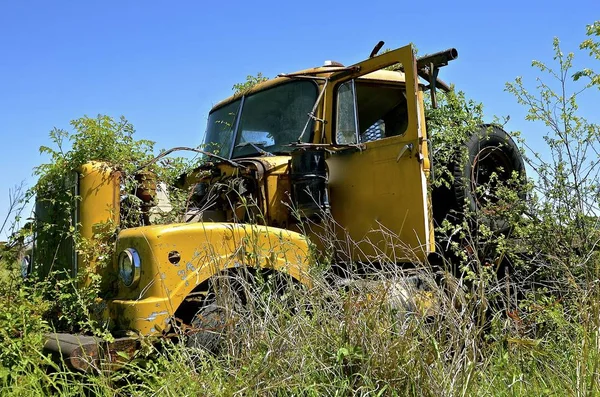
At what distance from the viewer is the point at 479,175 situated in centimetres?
529

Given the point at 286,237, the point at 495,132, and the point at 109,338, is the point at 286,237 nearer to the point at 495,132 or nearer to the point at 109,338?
the point at 109,338

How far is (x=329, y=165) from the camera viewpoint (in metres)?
4.52

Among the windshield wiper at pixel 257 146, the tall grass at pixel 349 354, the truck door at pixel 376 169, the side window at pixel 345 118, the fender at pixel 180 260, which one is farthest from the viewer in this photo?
the windshield wiper at pixel 257 146

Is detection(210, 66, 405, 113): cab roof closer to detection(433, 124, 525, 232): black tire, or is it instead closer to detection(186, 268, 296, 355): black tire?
detection(433, 124, 525, 232): black tire

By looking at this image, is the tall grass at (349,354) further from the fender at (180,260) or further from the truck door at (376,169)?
the truck door at (376,169)

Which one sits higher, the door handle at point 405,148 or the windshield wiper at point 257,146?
the windshield wiper at point 257,146

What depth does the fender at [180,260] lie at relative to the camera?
3.20 m

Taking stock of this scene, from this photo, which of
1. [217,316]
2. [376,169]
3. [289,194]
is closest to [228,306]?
[217,316]

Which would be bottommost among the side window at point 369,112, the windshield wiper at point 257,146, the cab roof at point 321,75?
the windshield wiper at point 257,146

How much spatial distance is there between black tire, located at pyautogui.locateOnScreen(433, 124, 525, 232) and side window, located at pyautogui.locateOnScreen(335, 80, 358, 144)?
0.93 metres

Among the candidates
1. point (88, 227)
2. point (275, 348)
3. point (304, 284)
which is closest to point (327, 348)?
point (275, 348)

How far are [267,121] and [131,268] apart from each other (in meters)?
2.03

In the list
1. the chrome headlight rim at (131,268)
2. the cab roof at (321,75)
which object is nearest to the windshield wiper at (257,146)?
the cab roof at (321,75)

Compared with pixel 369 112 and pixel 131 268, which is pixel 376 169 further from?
pixel 131 268
